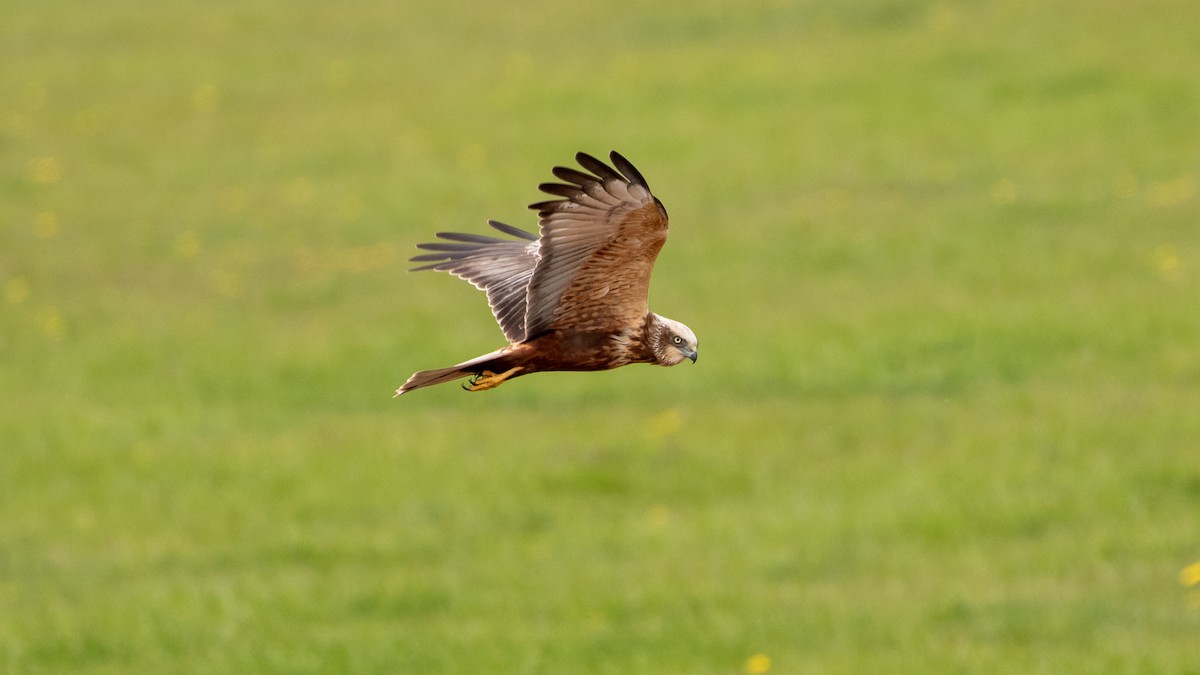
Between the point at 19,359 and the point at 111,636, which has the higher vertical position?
the point at 19,359

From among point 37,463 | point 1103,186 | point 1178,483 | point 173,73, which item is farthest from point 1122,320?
point 173,73

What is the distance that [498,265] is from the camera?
214 inches

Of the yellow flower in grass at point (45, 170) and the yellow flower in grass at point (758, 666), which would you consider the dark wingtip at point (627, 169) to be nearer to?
the yellow flower in grass at point (758, 666)

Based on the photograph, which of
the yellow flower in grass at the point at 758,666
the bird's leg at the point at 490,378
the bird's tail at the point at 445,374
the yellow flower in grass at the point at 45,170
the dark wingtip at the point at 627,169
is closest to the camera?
the dark wingtip at the point at 627,169

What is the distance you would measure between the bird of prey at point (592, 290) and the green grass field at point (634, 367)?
5.55 m

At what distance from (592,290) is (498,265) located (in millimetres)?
1323

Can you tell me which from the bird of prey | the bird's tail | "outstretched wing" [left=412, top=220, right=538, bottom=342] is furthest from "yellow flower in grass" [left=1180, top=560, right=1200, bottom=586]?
the bird's tail

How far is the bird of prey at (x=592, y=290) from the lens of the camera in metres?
4.02

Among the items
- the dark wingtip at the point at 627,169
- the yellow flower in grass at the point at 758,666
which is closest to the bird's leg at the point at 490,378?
the dark wingtip at the point at 627,169

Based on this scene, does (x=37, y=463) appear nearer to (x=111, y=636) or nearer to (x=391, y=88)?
(x=111, y=636)

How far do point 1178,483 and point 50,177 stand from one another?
54.8 feet

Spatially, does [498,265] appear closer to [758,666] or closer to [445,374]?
[445,374]

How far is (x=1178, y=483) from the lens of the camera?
12461 millimetres

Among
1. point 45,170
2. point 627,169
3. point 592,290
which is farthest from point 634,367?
point 627,169
